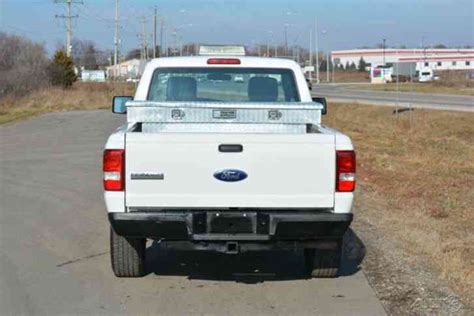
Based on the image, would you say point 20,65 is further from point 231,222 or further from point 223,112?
point 231,222

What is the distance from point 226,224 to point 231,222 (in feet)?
0.14

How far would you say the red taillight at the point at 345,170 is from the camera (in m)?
5.25

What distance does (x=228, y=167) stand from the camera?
525 cm

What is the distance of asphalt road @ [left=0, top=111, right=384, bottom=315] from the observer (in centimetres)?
536

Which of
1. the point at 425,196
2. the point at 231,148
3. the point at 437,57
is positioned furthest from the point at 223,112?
the point at 437,57

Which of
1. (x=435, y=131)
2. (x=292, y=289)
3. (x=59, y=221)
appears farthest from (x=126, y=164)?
(x=435, y=131)

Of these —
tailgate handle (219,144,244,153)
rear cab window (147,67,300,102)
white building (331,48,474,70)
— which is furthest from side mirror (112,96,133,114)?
white building (331,48,474,70)

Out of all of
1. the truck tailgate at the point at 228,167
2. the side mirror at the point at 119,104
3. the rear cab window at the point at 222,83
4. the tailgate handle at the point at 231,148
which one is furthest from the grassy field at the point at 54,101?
the tailgate handle at the point at 231,148

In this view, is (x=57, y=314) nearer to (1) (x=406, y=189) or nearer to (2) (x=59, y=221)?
(2) (x=59, y=221)

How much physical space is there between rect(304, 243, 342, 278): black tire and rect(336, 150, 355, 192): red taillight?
0.88m

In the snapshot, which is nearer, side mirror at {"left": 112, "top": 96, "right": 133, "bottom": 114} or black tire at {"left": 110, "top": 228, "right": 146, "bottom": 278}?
black tire at {"left": 110, "top": 228, "right": 146, "bottom": 278}

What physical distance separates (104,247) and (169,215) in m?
2.33

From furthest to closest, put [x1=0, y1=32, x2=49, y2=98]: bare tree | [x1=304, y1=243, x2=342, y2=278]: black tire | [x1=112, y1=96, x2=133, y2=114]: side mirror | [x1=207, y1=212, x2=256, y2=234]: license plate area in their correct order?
[x1=0, y1=32, x2=49, y2=98]: bare tree → [x1=112, y1=96, x2=133, y2=114]: side mirror → [x1=304, y1=243, x2=342, y2=278]: black tire → [x1=207, y1=212, x2=256, y2=234]: license plate area

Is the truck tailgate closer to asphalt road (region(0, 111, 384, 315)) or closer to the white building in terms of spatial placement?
asphalt road (region(0, 111, 384, 315))
